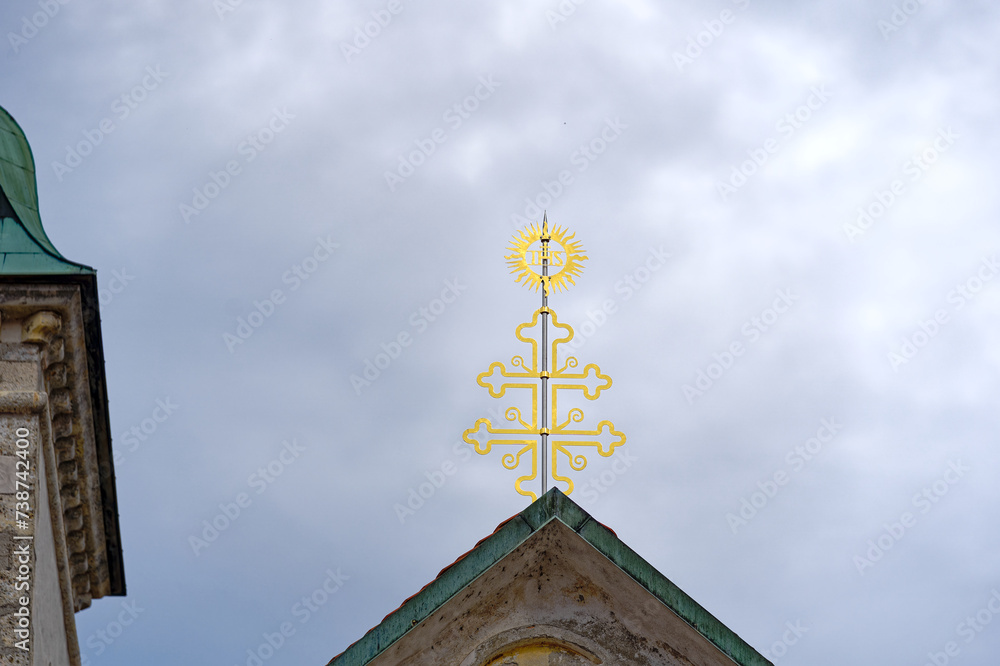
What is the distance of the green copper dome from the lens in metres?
13.7

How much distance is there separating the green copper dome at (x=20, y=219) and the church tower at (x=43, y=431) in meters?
0.01

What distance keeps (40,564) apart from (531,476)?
397 cm

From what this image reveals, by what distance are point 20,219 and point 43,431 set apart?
1970 millimetres

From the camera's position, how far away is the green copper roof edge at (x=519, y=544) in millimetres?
11984

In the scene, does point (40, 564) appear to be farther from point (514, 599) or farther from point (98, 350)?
point (514, 599)

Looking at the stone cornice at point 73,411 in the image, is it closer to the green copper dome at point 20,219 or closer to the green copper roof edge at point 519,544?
the green copper dome at point 20,219

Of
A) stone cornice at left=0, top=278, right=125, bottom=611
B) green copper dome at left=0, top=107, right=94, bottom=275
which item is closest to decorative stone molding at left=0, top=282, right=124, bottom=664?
stone cornice at left=0, top=278, right=125, bottom=611

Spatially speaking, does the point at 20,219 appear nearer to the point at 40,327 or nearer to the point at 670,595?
the point at 40,327

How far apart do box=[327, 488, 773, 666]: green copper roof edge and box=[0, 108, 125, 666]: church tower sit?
2898 mm

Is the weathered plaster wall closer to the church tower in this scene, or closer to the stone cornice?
the church tower

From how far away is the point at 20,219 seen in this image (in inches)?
565

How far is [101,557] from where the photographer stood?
610 inches

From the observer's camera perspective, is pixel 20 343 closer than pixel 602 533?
No

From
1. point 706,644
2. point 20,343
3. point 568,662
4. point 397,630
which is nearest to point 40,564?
point 20,343
